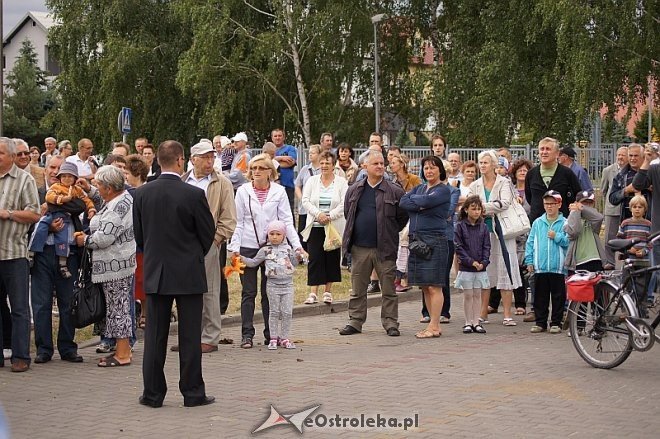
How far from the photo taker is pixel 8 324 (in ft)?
35.1

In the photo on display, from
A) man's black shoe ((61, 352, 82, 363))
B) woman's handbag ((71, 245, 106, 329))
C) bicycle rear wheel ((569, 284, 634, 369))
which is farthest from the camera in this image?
man's black shoe ((61, 352, 82, 363))

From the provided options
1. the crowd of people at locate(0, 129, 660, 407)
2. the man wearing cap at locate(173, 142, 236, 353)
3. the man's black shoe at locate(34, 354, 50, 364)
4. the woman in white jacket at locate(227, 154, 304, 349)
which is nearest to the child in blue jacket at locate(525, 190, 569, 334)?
the crowd of people at locate(0, 129, 660, 407)

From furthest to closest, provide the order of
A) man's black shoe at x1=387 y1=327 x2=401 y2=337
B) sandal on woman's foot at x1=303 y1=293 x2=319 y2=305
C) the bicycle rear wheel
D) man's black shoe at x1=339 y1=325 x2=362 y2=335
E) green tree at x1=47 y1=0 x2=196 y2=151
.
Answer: green tree at x1=47 y1=0 x2=196 y2=151
sandal on woman's foot at x1=303 y1=293 x2=319 y2=305
man's black shoe at x1=339 y1=325 x2=362 y2=335
man's black shoe at x1=387 y1=327 x2=401 y2=337
the bicycle rear wheel

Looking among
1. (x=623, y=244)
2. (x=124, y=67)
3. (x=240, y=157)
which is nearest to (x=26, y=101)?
(x=124, y=67)

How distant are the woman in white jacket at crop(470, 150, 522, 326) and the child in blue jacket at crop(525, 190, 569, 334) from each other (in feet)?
1.81

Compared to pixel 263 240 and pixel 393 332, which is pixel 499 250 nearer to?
pixel 393 332

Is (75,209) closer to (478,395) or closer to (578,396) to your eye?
(478,395)

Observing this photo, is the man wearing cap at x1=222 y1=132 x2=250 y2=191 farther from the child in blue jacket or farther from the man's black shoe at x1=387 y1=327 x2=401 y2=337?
the child in blue jacket

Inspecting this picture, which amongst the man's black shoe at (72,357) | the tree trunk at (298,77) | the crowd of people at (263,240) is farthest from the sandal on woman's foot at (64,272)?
the tree trunk at (298,77)

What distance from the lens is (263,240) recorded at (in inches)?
466

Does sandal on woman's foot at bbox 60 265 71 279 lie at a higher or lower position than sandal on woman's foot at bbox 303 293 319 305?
higher

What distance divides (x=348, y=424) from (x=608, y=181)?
10.2m

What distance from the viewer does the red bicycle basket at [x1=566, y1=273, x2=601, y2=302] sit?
1031 cm

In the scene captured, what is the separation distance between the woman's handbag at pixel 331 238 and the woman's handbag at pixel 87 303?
4215 millimetres
